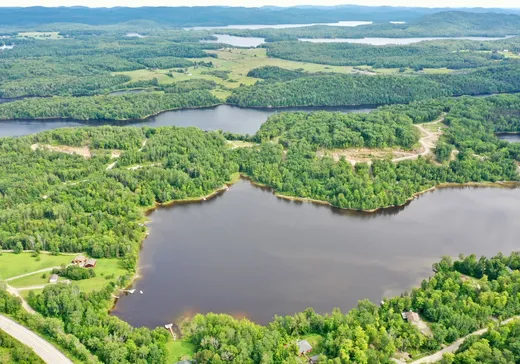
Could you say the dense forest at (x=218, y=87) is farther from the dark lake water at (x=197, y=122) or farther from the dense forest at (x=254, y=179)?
the dense forest at (x=254, y=179)

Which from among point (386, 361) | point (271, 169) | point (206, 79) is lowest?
point (386, 361)

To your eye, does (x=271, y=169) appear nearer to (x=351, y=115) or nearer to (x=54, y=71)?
(x=351, y=115)

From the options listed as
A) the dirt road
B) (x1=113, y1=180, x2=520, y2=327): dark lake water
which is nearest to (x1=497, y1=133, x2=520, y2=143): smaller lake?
(x1=113, y1=180, x2=520, y2=327): dark lake water

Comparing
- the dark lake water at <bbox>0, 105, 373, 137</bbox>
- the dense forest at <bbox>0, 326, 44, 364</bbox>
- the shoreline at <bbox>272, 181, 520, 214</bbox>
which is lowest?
the dense forest at <bbox>0, 326, 44, 364</bbox>

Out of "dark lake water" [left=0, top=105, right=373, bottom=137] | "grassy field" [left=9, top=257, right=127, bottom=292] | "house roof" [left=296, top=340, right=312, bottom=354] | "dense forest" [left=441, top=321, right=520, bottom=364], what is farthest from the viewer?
"dark lake water" [left=0, top=105, right=373, bottom=137]

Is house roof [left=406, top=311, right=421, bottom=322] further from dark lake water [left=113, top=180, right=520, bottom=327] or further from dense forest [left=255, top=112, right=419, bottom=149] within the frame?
dense forest [left=255, top=112, right=419, bottom=149]

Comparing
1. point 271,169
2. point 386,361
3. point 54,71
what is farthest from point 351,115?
point 54,71

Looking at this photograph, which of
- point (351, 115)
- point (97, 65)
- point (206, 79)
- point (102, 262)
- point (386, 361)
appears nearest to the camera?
point (386, 361)
